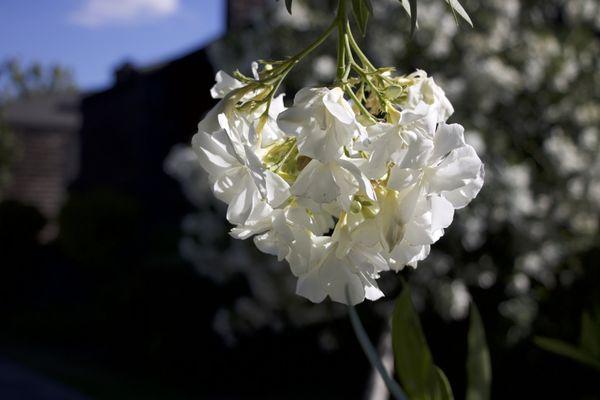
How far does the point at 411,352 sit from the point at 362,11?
0.48 meters

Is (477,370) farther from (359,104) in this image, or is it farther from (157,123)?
(157,123)

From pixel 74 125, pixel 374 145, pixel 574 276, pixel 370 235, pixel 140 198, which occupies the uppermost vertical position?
pixel 374 145

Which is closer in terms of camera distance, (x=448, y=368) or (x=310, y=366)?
(x=448, y=368)

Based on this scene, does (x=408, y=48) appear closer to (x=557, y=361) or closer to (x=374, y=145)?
(x=557, y=361)

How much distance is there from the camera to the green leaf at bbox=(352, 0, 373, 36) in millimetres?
964

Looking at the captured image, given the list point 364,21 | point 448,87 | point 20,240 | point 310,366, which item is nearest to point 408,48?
point 448,87

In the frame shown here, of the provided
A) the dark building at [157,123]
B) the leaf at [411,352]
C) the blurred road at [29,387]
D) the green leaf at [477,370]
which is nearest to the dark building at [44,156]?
the dark building at [157,123]

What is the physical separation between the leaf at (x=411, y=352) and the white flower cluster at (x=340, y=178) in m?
0.21

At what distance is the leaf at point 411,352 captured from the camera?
114cm

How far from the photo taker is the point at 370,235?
88cm

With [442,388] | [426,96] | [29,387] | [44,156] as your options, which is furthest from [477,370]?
[44,156]

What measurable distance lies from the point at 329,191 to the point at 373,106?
0.58ft

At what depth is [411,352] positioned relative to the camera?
1.16m

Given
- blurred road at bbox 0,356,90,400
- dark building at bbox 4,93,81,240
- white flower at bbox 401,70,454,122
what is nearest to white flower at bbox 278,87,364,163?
white flower at bbox 401,70,454,122
